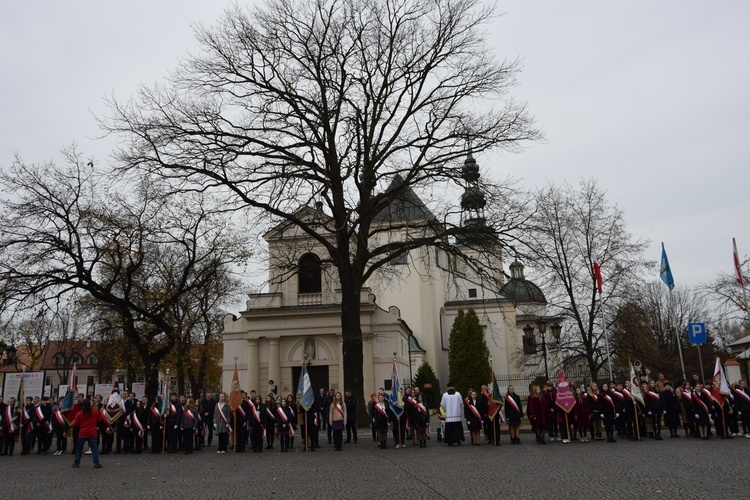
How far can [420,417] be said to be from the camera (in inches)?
738

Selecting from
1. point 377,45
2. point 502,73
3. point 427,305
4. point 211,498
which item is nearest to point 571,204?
point 502,73

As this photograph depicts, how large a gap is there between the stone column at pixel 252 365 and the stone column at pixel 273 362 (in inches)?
22.9

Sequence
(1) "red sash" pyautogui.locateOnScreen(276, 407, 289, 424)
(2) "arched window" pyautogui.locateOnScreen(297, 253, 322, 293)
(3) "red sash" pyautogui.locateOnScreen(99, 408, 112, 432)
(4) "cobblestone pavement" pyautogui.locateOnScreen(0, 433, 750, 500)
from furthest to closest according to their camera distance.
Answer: (2) "arched window" pyautogui.locateOnScreen(297, 253, 322, 293), (3) "red sash" pyautogui.locateOnScreen(99, 408, 112, 432), (1) "red sash" pyautogui.locateOnScreen(276, 407, 289, 424), (4) "cobblestone pavement" pyautogui.locateOnScreen(0, 433, 750, 500)

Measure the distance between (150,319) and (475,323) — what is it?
93.9 feet

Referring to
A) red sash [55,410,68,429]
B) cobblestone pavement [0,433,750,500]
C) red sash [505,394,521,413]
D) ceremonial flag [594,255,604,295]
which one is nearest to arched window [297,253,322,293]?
ceremonial flag [594,255,604,295]

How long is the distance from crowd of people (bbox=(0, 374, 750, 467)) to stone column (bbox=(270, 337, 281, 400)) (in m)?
14.7

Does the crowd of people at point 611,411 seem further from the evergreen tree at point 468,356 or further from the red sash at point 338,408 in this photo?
the evergreen tree at point 468,356

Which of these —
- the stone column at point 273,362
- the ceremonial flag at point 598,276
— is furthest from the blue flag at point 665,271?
the stone column at point 273,362

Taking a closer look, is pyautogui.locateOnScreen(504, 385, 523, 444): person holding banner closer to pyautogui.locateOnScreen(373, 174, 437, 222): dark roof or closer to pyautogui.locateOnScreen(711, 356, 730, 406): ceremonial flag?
pyautogui.locateOnScreen(711, 356, 730, 406): ceremonial flag

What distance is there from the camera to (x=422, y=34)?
24156mm

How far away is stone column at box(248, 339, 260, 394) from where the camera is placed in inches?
1415

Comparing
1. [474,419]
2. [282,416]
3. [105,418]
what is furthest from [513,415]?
[105,418]

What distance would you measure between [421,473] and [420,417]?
636cm

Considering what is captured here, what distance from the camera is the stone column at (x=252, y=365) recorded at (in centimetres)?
3594
